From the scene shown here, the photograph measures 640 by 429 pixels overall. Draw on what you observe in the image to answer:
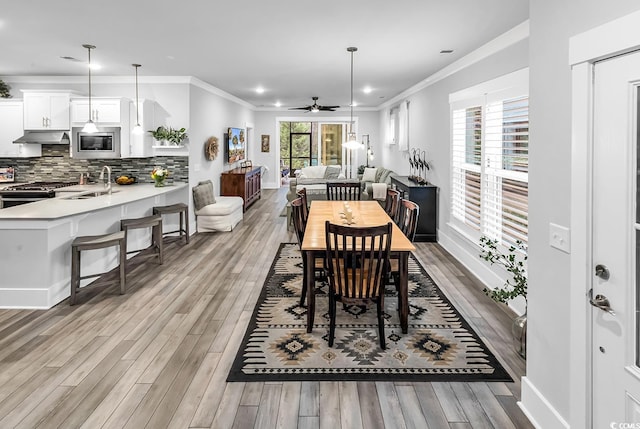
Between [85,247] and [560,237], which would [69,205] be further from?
[560,237]

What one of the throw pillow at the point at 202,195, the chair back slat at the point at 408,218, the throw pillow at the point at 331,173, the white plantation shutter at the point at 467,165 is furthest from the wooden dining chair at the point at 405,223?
the throw pillow at the point at 331,173

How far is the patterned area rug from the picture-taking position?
2.88 m

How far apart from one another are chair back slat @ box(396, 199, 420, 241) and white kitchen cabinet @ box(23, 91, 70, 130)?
5292 mm

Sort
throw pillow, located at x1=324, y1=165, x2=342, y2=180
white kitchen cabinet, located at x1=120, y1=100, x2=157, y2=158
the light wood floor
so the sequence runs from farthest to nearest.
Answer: throw pillow, located at x1=324, y1=165, x2=342, y2=180, white kitchen cabinet, located at x1=120, y1=100, x2=157, y2=158, the light wood floor

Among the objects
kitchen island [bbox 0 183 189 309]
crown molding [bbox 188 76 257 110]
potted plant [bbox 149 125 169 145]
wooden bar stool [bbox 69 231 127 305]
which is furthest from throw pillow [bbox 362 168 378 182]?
wooden bar stool [bbox 69 231 127 305]

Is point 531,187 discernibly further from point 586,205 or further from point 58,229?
point 58,229

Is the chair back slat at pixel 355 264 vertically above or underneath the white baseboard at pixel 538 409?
above

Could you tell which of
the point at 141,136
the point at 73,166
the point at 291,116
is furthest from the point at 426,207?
the point at 291,116

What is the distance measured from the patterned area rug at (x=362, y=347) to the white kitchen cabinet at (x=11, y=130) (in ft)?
17.0

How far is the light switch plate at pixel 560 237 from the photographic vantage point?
205cm

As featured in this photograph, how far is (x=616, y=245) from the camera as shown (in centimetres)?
172

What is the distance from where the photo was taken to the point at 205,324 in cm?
372

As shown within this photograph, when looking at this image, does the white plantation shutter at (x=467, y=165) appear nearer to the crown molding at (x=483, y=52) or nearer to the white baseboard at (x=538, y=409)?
the crown molding at (x=483, y=52)

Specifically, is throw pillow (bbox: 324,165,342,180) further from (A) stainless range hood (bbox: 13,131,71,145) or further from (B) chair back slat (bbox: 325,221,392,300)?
(B) chair back slat (bbox: 325,221,392,300)
